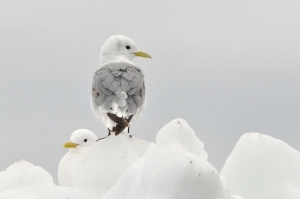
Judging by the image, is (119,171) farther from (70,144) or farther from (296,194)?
(70,144)

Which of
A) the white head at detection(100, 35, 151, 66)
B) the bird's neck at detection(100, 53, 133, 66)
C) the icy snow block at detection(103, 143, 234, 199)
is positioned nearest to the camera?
the icy snow block at detection(103, 143, 234, 199)

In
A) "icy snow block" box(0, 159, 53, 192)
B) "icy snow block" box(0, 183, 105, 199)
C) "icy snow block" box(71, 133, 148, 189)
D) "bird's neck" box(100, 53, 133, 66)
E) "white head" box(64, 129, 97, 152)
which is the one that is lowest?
"white head" box(64, 129, 97, 152)

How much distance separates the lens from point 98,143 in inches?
146

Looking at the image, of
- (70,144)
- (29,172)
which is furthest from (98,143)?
(70,144)

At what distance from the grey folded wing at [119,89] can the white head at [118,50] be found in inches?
37.4

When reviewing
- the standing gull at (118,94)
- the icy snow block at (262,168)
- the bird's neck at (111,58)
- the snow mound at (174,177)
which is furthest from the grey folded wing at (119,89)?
the snow mound at (174,177)

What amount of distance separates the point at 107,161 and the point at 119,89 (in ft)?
13.1

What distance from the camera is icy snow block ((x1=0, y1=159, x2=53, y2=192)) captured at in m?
4.28

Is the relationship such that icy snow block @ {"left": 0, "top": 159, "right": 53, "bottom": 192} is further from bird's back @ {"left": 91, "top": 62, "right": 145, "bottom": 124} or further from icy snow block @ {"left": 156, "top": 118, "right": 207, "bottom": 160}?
bird's back @ {"left": 91, "top": 62, "right": 145, "bottom": 124}

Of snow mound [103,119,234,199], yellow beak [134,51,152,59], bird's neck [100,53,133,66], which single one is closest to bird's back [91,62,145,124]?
bird's neck [100,53,133,66]

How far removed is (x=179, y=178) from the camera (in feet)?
7.67

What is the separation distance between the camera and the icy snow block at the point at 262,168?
144 inches

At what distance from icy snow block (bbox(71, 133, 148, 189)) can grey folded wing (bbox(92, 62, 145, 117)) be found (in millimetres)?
3593

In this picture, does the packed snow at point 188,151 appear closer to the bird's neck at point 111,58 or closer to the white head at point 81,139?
the bird's neck at point 111,58
